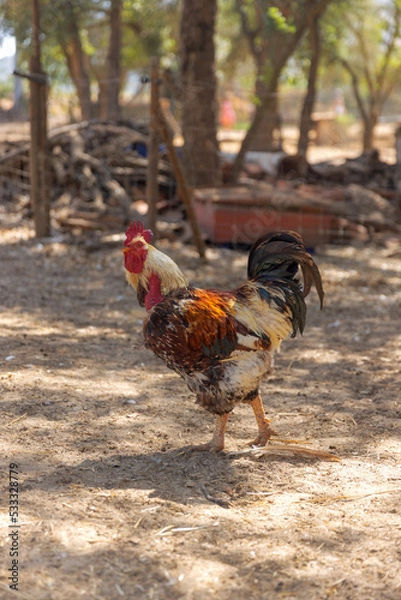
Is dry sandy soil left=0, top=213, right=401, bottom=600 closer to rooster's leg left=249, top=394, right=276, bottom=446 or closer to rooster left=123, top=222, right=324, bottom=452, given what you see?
rooster's leg left=249, top=394, right=276, bottom=446

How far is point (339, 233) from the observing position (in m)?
10.6

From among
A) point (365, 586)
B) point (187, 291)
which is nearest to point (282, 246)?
point (187, 291)

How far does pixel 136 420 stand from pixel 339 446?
4.20 ft

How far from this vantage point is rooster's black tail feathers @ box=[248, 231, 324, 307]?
429cm

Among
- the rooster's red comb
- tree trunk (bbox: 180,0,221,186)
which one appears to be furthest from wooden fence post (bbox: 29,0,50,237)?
the rooster's red comb

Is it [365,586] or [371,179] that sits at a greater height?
[371,179]

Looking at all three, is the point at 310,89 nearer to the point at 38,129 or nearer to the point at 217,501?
the point at 38,129

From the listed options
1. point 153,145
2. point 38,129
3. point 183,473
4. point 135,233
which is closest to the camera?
point 183,473

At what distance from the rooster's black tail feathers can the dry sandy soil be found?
38.9 inches

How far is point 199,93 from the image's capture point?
1098 centimetres

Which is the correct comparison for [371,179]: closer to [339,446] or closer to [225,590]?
[339,446]

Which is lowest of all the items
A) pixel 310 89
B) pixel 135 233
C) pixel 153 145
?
pixel 135 233

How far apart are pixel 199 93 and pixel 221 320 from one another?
25.4 feet

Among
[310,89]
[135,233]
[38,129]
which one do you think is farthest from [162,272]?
[310,89]
